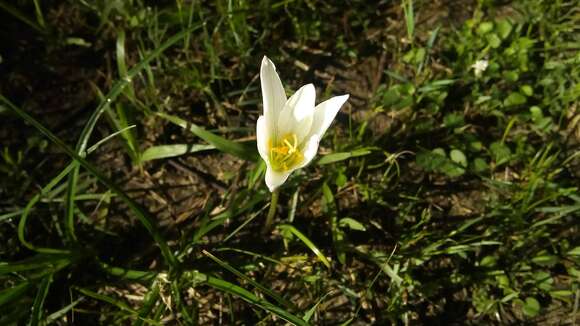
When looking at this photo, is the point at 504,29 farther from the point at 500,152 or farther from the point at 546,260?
the point at 546,260

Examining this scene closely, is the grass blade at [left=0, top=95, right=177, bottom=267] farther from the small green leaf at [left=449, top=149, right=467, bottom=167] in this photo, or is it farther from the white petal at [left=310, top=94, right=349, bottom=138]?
the small green leaf at [left=449, top=149, right=467, bottom=167]

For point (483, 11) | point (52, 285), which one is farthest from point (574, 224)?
point (52, 285)

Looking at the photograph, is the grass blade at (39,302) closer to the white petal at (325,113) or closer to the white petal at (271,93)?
the white petal at (271,93)

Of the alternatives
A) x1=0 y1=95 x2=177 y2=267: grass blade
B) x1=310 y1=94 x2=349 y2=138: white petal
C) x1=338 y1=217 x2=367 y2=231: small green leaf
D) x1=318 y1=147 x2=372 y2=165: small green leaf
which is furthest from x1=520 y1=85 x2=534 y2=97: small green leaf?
x1=0 y1=95 x2=177 y2=267: grass blade

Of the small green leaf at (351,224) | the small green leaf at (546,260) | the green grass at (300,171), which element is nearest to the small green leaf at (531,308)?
the green grass at (300,171)

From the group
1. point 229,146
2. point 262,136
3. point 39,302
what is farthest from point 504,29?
point 39,302

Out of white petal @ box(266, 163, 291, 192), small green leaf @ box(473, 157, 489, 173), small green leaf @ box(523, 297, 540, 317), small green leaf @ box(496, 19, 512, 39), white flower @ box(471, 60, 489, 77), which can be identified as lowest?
small green leaf @ box(523, 297, 540, 317)
